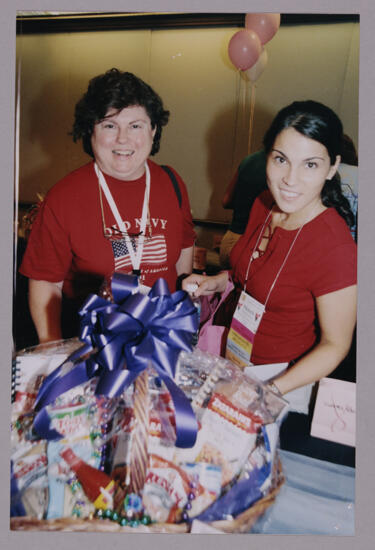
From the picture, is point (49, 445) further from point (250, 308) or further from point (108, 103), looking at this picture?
point (108, 103)

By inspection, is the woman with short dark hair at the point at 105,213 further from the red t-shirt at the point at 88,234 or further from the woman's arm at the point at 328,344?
the woman's arm at the point at 328,344

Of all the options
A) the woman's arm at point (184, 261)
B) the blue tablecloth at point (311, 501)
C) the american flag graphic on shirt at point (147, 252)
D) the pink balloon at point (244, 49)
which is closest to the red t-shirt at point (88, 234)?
the american flag graphic on shirt at point (147, 252)

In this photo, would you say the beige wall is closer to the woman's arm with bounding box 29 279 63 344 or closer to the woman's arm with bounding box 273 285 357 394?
the woman's arm with bounding box 29 279 63 344

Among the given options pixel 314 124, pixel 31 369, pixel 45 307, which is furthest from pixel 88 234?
pixel 314 124

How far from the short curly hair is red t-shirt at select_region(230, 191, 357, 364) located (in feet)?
1.56

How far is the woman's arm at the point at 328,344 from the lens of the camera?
2.63 ft

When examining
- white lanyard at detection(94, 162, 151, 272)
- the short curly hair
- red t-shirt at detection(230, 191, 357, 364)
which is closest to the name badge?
red t-shirt at detection(230, 191, 357, 364)

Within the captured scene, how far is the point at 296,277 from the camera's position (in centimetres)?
88

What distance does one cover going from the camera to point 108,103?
2.82 ft

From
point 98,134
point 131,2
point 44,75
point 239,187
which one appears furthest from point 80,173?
point 239,187

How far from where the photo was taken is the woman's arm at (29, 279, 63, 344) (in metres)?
0.96

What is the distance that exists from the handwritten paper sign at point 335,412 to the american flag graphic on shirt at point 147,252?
52 centimetres

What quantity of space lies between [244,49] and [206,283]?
0.70 meters

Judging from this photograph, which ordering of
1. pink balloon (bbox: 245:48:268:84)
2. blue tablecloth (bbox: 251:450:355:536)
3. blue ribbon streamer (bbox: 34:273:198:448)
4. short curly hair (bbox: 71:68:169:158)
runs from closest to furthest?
1. blue ribbon streamer (bbox: 34:273:198:448)
2. blue tablecloth (bbox: 251:450:355:536)
3. short curly hair (bbox: 71:68:169:158)
4. pink balloon (bbox: 245:48:268:84)
